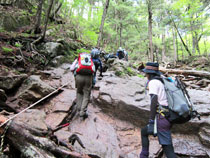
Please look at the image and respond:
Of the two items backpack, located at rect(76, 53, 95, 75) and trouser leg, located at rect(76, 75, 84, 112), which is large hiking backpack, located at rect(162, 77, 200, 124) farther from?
trouser leg, located at rect(76, 75, 84, 112)

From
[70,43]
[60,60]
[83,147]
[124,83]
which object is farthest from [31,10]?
[83,147]

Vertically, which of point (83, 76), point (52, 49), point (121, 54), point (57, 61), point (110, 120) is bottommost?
point (110, 120)

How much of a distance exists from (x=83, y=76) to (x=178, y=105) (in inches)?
132

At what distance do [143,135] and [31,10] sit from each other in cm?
1461

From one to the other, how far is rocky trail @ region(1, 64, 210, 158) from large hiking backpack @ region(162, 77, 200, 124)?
6.49 ft

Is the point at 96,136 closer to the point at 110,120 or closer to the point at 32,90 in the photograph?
the point at 110,120

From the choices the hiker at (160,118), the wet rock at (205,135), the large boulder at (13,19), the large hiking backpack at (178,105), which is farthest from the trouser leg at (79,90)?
the large boulder at (13,19)

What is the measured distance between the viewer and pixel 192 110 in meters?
2.83

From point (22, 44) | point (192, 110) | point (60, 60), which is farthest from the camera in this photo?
point (60, 60)

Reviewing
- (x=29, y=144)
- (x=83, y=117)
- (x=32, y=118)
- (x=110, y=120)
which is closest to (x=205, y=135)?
(x=110, y=120)

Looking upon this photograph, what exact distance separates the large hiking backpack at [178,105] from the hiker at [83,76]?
9.19 feet

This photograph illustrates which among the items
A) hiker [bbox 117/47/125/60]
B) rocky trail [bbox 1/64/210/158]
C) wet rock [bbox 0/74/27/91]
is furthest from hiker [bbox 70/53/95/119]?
hiker [bbox 117/47/125/60]

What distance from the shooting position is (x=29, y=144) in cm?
257

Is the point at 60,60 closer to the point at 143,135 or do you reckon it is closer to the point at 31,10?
the point at 31,10
